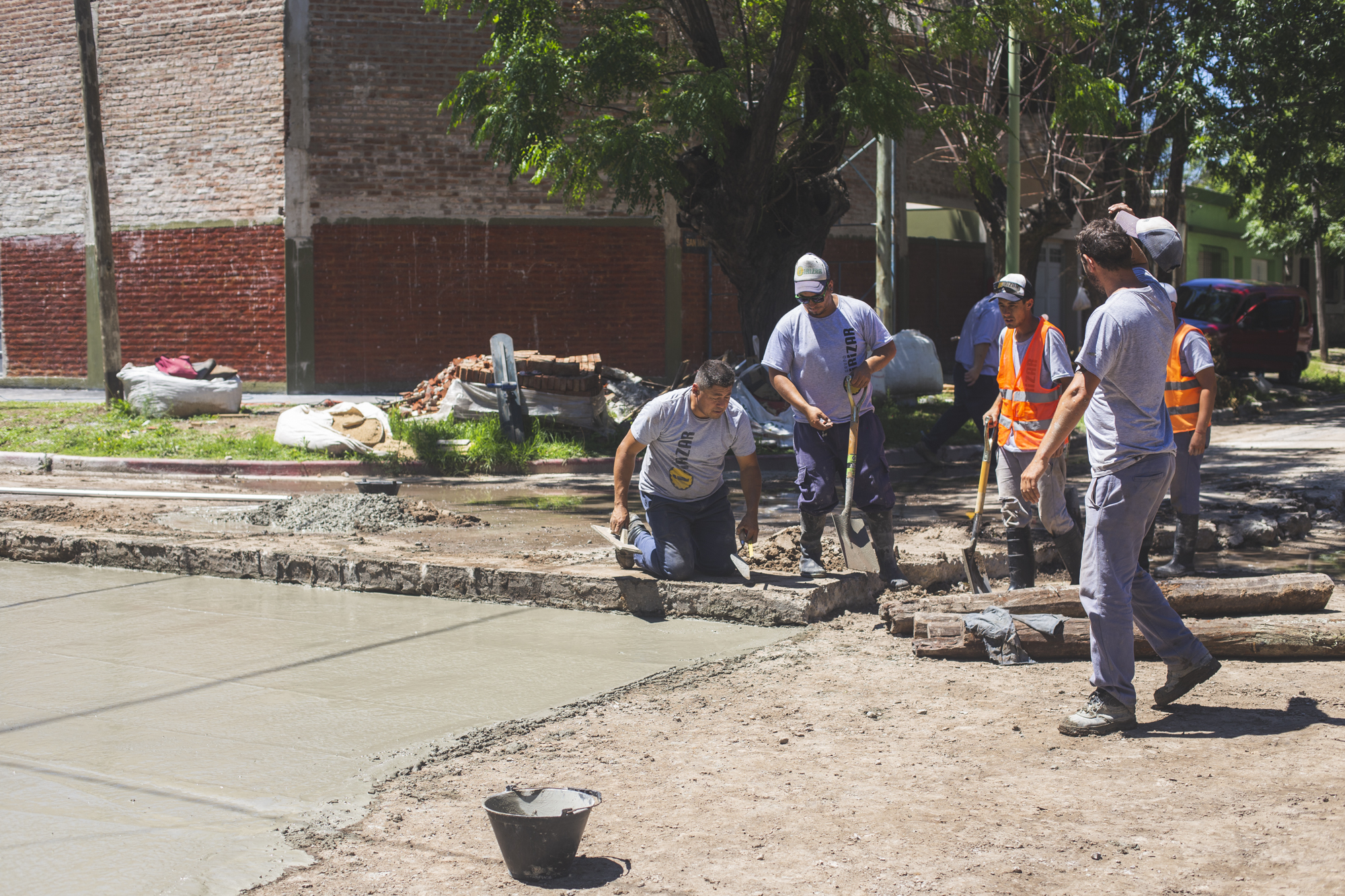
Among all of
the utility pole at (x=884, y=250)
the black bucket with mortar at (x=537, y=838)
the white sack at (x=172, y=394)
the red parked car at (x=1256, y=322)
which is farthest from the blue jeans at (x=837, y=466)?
the red parked car at (x=1256, y=322)

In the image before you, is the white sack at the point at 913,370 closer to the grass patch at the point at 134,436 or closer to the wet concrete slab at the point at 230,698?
the grass patch at the point at 134,436

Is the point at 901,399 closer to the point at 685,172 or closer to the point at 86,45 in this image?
the point at 685,172

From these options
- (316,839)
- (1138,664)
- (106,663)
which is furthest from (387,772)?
(1138,664)

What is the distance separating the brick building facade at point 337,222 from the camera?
1934 centimetres

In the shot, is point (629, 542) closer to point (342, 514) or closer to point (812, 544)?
point (812, 544)

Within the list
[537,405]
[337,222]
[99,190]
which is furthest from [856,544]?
[337,222]

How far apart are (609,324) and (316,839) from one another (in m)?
17.0

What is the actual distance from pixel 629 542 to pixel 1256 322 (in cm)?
2044

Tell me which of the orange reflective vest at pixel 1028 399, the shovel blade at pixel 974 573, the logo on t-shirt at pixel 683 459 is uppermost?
the orange reflective vest at pixel 1028 399

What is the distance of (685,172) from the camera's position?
47.3 feet

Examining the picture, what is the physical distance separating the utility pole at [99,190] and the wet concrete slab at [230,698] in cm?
965

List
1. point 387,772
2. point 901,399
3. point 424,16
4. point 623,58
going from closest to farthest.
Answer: point 387,772, point 623,58, point 901,399, point 424,16

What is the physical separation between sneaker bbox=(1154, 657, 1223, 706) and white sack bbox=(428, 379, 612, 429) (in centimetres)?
1033

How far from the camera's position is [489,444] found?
13352mm
